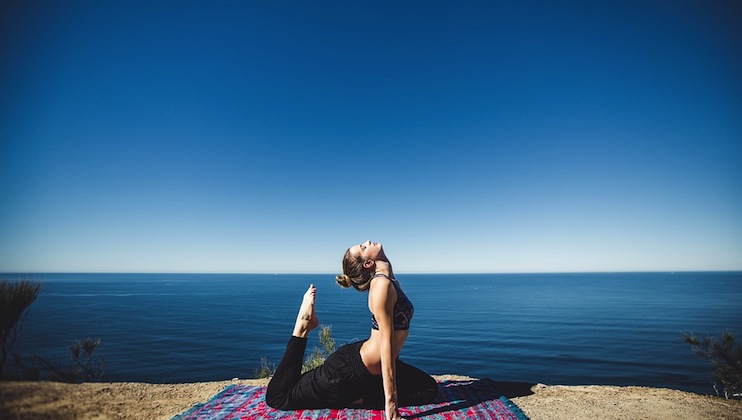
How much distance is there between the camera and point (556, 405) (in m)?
5.18

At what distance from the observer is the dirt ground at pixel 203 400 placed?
2609 millimetres

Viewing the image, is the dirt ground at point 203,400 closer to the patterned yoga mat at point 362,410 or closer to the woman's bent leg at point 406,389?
the patterned yoga mat at point 362,410

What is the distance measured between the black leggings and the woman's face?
1.18 metres

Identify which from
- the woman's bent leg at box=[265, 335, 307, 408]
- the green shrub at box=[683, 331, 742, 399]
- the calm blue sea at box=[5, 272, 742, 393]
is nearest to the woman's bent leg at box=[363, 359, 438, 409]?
the woman's bent leg at box=[265, 335, 307, 408]

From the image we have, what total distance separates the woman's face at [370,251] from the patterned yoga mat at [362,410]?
1958mm

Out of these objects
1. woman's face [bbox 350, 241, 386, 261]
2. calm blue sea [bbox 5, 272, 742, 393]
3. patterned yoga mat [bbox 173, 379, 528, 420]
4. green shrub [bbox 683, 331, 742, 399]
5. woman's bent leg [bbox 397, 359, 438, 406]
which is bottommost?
calm blue sea [bbox 5, 272, 742, 393]

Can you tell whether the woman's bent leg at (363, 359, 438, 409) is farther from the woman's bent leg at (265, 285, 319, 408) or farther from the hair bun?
the hair bun

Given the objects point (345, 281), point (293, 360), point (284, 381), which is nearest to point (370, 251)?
point (345, 281)

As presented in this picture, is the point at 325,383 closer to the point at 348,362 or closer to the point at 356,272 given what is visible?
the point at 348,362

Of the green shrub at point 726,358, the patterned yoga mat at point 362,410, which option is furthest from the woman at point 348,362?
the green shrub at point 726,358

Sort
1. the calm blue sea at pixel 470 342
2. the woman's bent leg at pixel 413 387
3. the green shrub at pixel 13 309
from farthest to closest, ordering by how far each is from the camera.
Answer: the calm blue sea at pixel 470 342 → the woman's bent leg at pixel 413 387 → the green shrub at pixel 13 309

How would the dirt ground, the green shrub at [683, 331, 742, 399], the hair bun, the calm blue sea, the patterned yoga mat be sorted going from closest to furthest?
the dirt ground
the patterned yoga mat
the hair bun
the green shrub at [683, 331, 742, 399]
the calm blue sea

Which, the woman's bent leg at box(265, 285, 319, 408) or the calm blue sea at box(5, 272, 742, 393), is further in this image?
the calm blue sea at box(5, 272, 742, 393)

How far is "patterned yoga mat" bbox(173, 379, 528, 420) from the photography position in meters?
4.25
